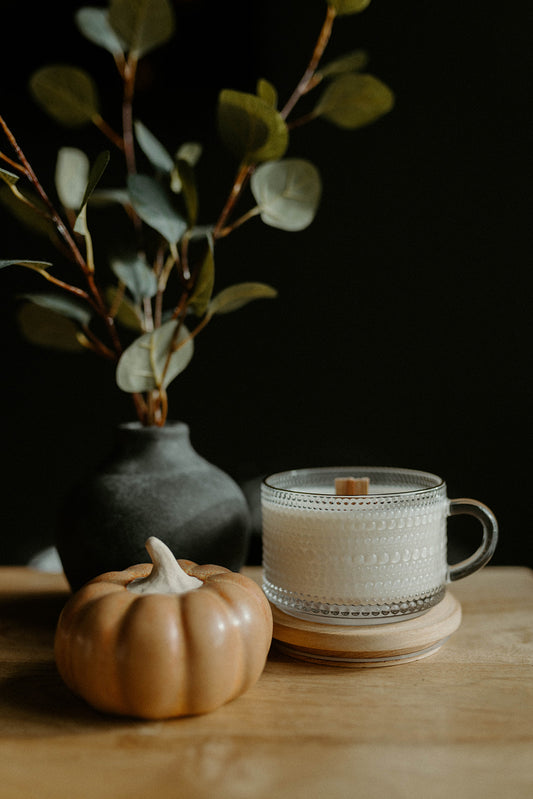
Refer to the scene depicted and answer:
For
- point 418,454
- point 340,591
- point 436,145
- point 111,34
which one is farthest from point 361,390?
point 111,34

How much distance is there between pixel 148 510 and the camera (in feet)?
2.49

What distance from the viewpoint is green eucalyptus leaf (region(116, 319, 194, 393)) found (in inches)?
29.6

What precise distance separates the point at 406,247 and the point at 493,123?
24 centimetres

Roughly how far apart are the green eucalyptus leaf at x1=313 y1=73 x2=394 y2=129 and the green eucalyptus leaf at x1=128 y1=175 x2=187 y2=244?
0.80ft

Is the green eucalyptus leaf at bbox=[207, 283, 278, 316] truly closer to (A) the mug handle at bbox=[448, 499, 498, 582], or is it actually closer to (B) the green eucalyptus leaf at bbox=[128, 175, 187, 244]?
(B) the green eucalyptus leaf at bbox=[128, 175, 187, 244]

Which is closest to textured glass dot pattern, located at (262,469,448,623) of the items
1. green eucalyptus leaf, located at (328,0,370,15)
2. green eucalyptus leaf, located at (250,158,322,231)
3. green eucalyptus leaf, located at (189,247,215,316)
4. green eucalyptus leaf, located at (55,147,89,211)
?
green eucalyptus leaf, located at (189,247,215,316)

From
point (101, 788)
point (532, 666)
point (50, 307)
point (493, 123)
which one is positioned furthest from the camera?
point (493, 123)

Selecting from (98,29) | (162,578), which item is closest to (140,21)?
(98,29)

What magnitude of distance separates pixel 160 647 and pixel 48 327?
49cm

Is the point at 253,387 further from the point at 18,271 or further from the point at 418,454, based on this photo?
the point at 18,271

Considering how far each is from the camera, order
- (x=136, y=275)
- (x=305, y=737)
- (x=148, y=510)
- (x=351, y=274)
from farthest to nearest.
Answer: (x=351, y=274) < (x=136, y=275) < (x=148, y=510) < (x=305, y=737)

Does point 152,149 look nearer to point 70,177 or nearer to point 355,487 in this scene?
point 70,177

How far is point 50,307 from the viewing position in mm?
822

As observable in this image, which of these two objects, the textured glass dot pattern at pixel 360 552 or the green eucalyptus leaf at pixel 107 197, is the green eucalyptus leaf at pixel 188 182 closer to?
the green eucalyptus leaf at pixel 107 197
